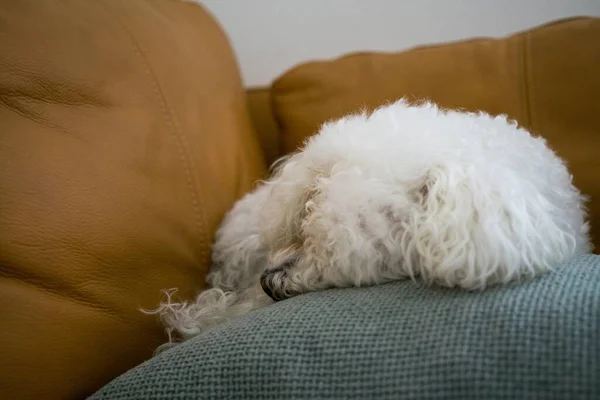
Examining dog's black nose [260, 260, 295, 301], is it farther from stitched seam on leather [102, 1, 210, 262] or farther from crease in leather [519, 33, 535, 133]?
crease in leather [519, 33, 535, 133]

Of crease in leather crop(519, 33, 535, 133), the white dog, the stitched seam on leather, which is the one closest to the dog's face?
the white dog

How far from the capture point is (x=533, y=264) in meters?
0.59

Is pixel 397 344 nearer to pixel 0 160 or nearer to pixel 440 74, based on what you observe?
pixel 0 160

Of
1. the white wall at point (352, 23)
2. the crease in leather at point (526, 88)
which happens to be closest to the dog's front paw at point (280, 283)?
the crease in leather at point (526, 88)

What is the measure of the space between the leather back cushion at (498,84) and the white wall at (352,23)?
0.24 m

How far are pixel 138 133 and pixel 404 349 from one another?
1.86ft

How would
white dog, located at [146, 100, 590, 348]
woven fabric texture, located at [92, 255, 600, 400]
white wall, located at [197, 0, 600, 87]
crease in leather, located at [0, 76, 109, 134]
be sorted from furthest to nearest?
white wall, located at [197, 0, 600, 87] < crease in leather, located at [0, 76, 109, 134] < white dog, located at [146, 100, 590, 348] < woven fabric texture, located at [92, 255, 600, 400]

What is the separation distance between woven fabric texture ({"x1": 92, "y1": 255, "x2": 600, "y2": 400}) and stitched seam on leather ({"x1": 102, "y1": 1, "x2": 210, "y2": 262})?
342mm

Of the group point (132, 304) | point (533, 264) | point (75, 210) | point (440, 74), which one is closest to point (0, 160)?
point (75, 210)

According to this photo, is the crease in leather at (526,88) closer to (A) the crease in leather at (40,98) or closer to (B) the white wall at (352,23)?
(B) the white wall at (352,23)

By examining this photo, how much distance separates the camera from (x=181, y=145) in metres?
0.98

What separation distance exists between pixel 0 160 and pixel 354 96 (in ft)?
2.27

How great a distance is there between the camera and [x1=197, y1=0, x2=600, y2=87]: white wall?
1.32 metres

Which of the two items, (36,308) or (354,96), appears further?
(354,96)
